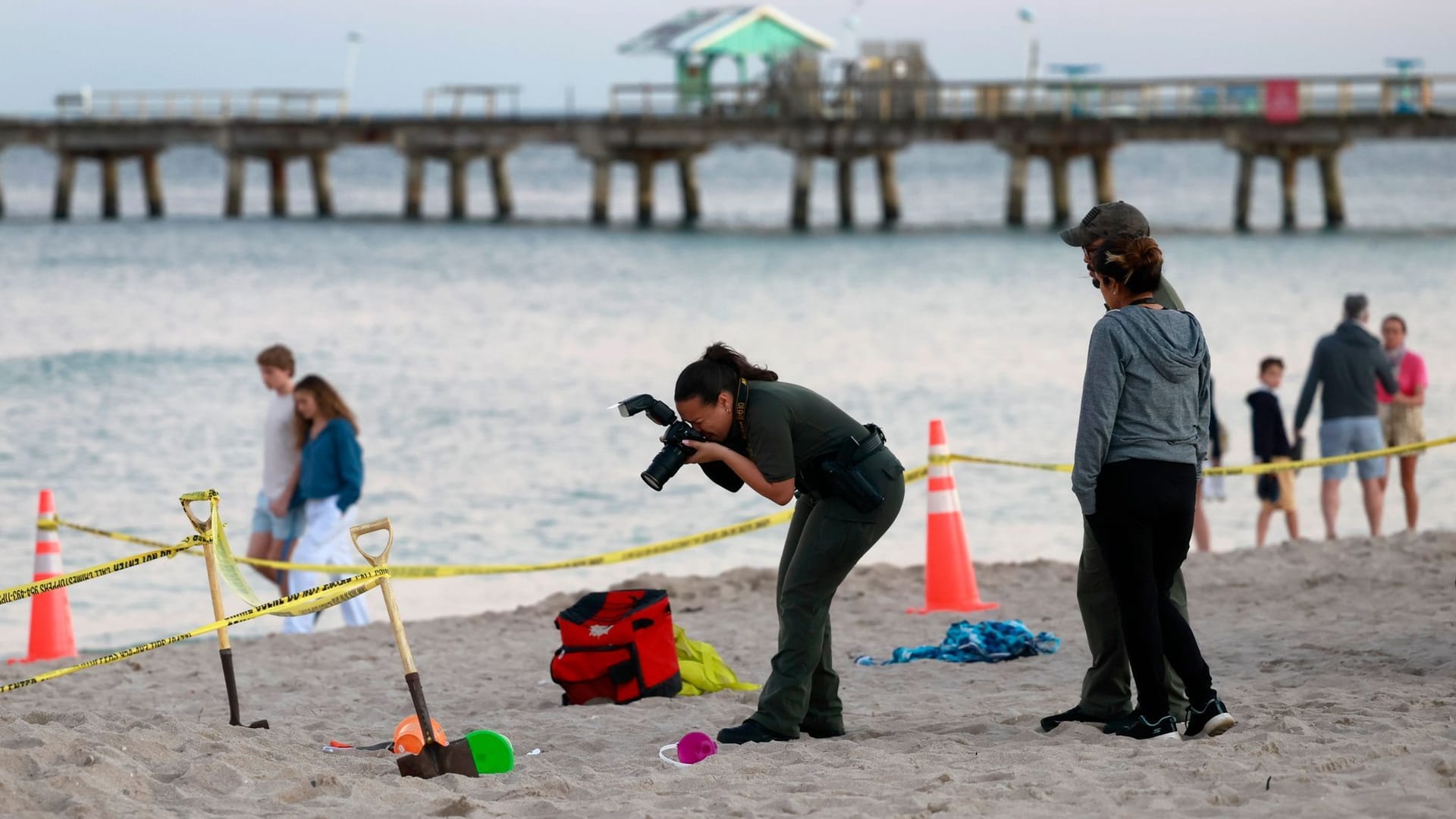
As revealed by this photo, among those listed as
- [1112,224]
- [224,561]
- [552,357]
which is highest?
[1112,224]

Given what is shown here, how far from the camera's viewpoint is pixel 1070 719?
18.3 ft

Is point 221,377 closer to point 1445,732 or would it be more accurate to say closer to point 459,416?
point 459,416

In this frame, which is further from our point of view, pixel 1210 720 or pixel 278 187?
pixel 278 187

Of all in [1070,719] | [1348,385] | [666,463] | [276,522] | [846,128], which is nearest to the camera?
[666,463]

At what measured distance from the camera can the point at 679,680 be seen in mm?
6684

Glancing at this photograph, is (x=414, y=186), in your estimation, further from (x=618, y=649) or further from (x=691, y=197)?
(x=618, y=649)

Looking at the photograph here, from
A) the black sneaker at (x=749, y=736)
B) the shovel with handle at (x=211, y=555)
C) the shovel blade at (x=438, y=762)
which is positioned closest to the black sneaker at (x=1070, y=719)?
the black sneaker at (x=749, y=736)

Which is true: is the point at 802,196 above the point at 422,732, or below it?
above

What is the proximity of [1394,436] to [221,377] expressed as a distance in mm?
16620

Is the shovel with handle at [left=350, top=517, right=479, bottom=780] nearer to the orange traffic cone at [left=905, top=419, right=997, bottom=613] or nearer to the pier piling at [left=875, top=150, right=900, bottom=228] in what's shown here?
Answer: the orange traffic cone at [left=905, top=419, right=997, bottom=613]

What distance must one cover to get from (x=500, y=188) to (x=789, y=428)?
52.7 metres

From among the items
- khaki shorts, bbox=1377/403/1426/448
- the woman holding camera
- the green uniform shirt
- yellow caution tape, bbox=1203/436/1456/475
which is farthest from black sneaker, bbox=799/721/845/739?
khaki shorts, bbox=1377/403/1426/448

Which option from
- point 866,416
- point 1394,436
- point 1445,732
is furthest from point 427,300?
point 1445,732

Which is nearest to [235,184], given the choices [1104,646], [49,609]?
[49,609]
